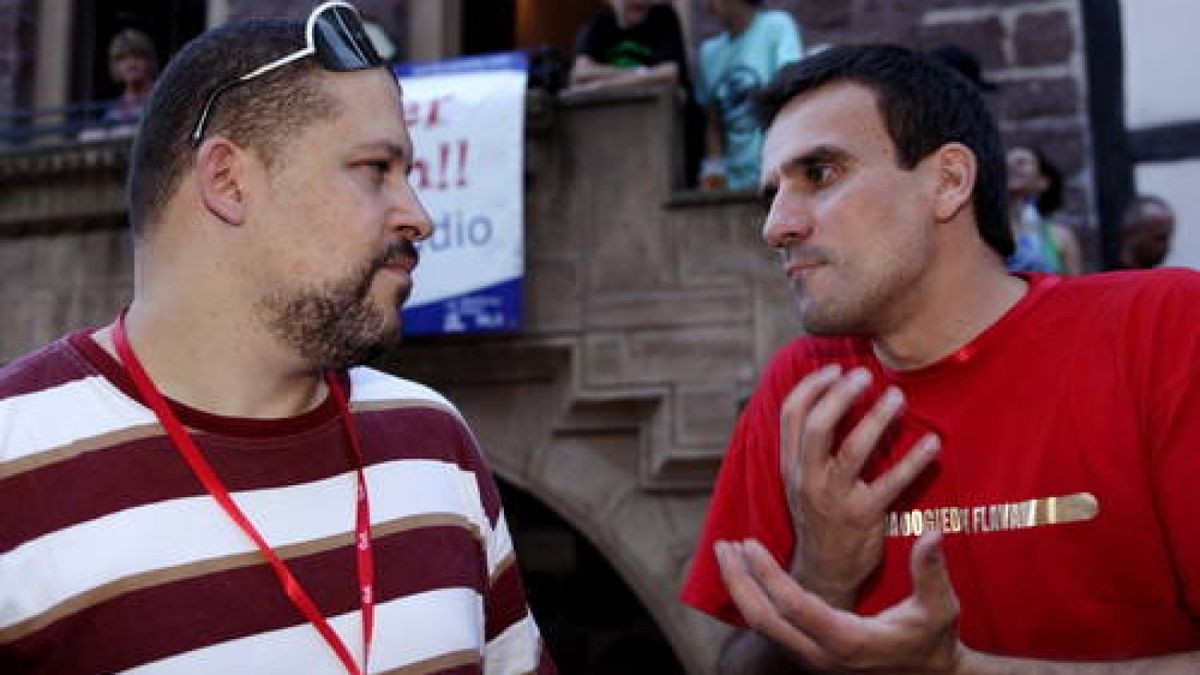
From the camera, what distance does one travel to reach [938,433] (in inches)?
99.2

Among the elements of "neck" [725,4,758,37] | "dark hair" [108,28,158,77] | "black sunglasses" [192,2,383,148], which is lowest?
"black sunglasses" [192,2,383,148]

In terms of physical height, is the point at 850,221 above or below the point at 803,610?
above

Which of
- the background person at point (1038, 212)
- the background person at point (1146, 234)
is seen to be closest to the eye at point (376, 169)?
the background person at point (1038, 212)

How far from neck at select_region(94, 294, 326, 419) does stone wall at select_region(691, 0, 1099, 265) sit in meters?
4.87

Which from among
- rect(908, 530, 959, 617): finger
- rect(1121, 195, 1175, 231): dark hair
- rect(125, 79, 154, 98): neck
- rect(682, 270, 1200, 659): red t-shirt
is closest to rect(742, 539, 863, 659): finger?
rect(908, 530, 959, 617): finger

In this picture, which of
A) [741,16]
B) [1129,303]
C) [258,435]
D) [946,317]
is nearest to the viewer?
[258,435]

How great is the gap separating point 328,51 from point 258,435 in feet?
2.16

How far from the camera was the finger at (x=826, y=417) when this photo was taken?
2.14 metres

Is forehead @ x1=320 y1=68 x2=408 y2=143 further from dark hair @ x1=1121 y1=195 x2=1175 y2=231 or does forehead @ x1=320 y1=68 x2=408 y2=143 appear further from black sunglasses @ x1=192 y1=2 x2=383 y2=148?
dark hair @ x1=1121 y1=195 x2=1175 y2=231

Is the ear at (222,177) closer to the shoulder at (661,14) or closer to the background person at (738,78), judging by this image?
the background person at (738,78)

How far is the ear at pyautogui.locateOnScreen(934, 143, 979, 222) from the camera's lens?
9.27ft

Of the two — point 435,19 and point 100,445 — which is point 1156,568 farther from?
point 435,19

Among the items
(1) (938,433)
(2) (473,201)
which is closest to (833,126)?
(1) (938,433)

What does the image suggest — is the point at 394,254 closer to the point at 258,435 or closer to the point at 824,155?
the point at 258,435
